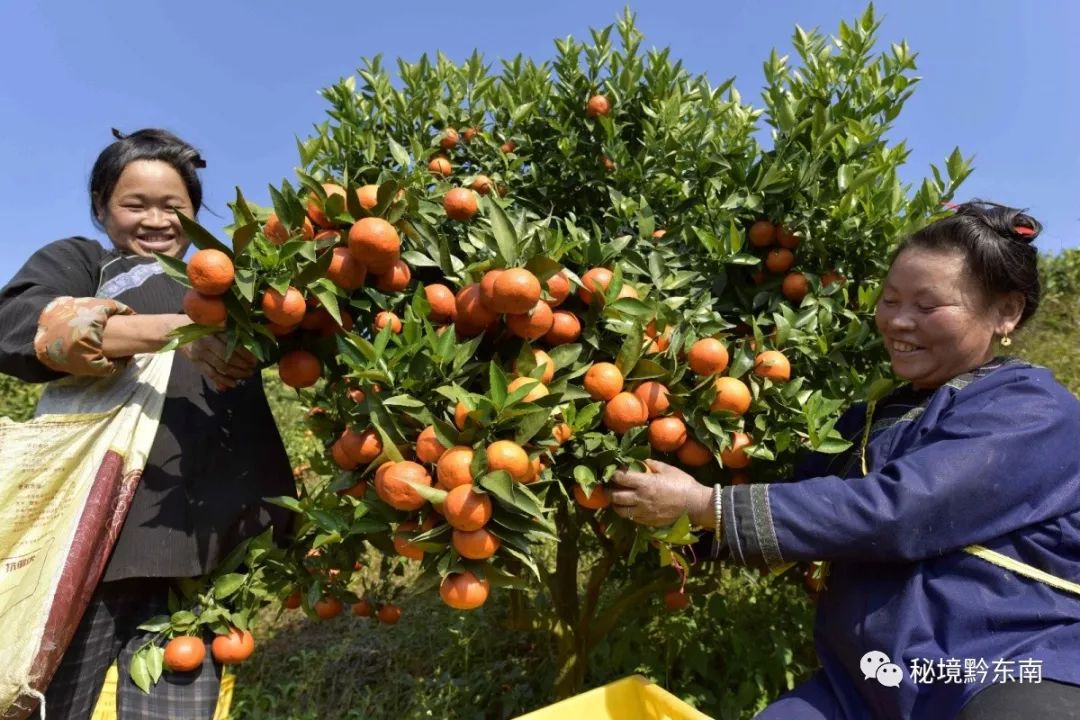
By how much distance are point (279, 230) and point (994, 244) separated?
1.61 m

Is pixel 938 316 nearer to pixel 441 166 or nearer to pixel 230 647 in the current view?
pixel 441 166

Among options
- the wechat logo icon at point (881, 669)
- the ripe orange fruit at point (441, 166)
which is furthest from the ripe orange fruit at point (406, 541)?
the ripe orange fruit at point (441, 166)

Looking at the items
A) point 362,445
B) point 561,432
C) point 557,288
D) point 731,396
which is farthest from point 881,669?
point 362,445

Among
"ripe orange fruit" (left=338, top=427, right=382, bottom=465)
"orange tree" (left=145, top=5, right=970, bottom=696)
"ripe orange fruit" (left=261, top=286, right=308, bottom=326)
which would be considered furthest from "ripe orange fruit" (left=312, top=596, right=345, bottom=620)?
"ripe orange fruit" (left=261, top=286, right=308, bottom=326)

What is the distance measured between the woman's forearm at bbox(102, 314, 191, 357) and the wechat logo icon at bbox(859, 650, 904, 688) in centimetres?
171

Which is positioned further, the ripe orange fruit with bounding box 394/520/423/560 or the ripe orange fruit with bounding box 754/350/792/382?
the ripe orange fruit with bounding box 754/350/792/382

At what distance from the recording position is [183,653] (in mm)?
1686

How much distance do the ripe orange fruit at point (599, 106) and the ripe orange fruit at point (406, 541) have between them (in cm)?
164

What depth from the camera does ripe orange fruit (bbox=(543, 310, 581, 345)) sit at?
1514 millimetres

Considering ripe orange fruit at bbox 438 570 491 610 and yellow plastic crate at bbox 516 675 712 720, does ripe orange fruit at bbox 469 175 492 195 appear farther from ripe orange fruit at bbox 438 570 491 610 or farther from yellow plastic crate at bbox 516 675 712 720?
yellow plastic crate at bbox 516 675 712 720

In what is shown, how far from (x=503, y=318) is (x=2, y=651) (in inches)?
52.5

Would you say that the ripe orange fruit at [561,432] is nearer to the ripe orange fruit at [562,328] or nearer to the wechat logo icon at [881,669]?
the ripe orange fruit at [562,328]

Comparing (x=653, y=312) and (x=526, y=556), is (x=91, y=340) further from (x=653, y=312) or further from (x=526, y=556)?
(x=653, y=312)

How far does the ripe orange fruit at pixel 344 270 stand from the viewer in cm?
143
